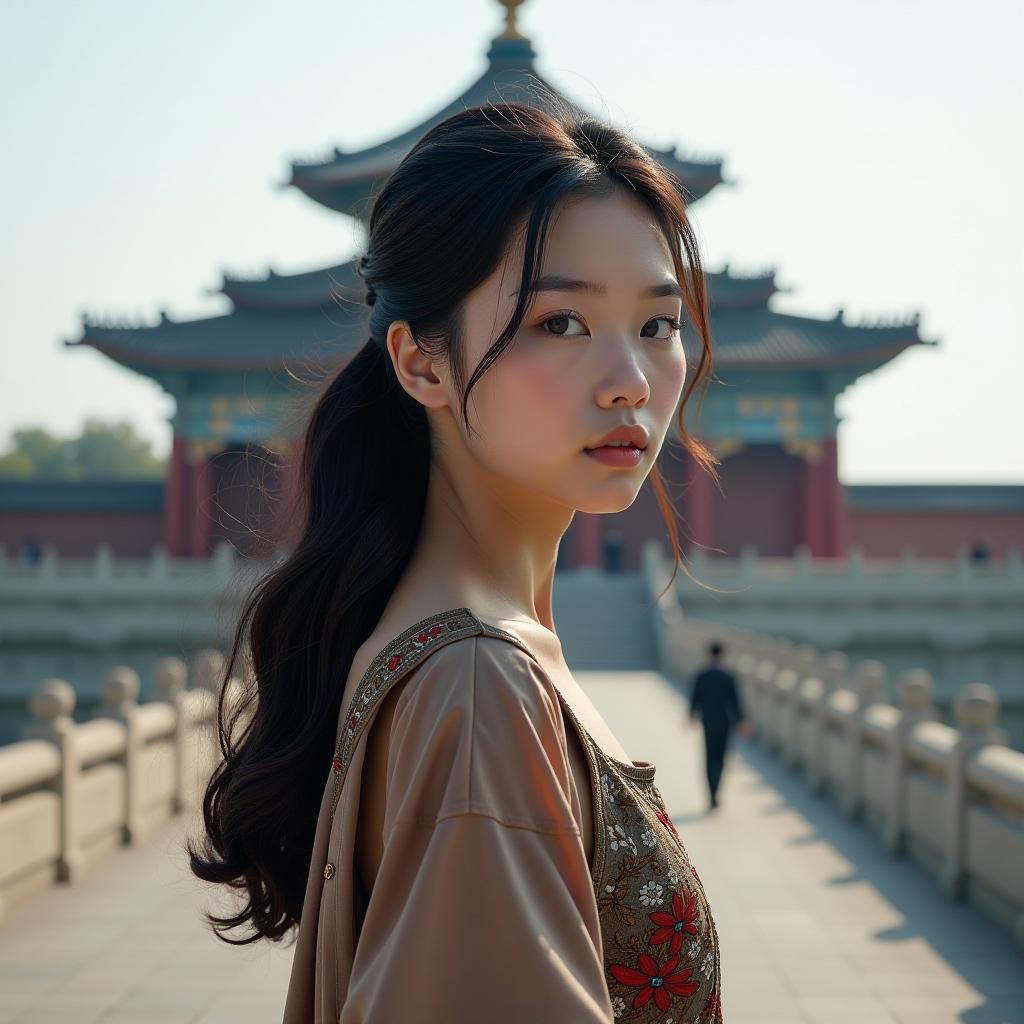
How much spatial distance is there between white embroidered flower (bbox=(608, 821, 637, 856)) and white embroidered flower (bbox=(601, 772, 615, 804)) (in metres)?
0.02

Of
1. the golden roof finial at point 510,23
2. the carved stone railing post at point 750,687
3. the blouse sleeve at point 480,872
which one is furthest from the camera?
the golden roof finial at point 510,23

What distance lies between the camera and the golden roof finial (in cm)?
2967

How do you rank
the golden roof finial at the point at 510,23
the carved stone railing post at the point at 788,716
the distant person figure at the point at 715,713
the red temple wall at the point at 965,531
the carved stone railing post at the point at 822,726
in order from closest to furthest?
the distant person figure at the point at 715,713 < the carved stone railing post at the point at 822,726 < the carved stone railing post at the point at 788,716 < the red temple wall at the point at 965,531 < the golden roof finial at the point at 510,23

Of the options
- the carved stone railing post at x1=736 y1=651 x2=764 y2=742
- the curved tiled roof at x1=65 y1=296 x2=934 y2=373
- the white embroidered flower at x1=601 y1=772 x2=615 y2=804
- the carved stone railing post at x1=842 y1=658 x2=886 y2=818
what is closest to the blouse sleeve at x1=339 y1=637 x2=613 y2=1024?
the white embroidered flower at x1=601 y1=772 x2=615 y2=804

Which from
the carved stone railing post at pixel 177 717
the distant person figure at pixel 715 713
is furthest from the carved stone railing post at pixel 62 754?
the distant person figure at pixel 715 713

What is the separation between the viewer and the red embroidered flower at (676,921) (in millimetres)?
1386

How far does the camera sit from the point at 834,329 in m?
28.4

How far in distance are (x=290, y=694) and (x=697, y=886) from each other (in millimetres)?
521

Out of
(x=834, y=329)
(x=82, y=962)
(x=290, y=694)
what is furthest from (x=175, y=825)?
(x=834, y=329)

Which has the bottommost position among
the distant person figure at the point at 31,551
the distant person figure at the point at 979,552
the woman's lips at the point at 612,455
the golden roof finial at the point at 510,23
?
the distant person figure at the point at 31,551

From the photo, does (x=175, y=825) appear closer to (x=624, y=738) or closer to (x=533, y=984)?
(x=624, y=738)

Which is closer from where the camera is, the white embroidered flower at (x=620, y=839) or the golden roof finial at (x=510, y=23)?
the white embroidered flower at (x=620, y=839)

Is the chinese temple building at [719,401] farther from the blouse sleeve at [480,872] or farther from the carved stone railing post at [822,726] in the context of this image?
the blouse sleeve at [480,872]

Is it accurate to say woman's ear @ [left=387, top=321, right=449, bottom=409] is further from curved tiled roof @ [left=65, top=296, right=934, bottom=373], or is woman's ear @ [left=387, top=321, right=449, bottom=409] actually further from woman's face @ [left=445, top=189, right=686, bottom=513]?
curved tiled roof @ [left=65, top=296, right=934, bottom=373]
